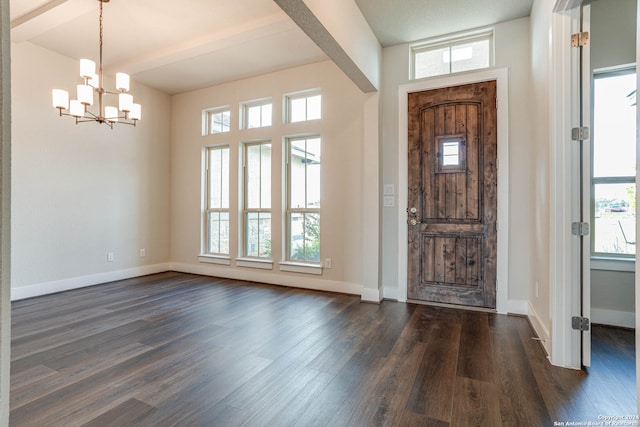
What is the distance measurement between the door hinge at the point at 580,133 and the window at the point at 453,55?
1.69 meters

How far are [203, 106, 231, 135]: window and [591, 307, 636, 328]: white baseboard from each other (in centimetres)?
537

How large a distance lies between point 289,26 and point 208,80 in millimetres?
2188

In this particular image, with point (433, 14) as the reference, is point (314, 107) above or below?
below

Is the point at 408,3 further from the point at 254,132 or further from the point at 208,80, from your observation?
the point at 208,80

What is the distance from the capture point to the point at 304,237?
180 inches

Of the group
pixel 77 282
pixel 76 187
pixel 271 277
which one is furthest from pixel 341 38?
pixel 77 282

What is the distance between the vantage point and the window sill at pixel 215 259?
5.10 m

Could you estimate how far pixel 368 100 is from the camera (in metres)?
3.74

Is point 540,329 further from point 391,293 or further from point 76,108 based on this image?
point 76,108

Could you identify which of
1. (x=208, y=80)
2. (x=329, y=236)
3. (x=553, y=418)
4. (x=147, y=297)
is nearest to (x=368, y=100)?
(x=329, y=236)

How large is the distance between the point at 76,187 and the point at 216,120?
7.59 ft

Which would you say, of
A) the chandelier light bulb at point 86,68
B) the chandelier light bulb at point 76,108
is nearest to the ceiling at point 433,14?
the chandelier light bulb at point 86,68

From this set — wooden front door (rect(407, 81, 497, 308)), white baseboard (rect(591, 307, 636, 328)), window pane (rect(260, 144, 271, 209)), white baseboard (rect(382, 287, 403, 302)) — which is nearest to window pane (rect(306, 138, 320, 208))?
window pane (rect(260, 144, 271, 209))

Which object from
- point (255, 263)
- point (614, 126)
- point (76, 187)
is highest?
point (614, 126)
